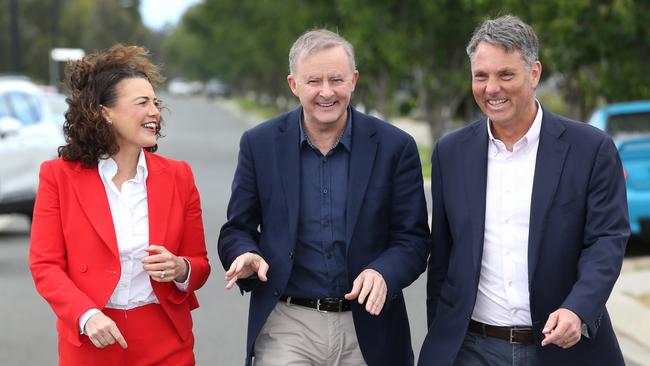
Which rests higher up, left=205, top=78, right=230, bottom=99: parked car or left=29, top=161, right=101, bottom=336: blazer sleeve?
left=29, top=161, right=101, bottom=336: blazer sleeve

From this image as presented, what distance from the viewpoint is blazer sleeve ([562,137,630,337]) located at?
3.82 meters

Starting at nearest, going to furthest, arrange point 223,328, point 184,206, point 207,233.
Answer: point 184,206, point 223,328, point 207,233

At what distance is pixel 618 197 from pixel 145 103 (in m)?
1.62

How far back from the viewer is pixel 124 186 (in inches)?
162

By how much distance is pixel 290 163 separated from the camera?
435cm

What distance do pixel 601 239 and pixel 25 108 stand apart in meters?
11.8

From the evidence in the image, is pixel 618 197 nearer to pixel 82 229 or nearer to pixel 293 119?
pixel 293 119

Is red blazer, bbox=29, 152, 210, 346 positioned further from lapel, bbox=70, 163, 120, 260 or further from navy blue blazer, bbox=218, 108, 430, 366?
navy blue blazer, bbox=218, 108, 430, 366

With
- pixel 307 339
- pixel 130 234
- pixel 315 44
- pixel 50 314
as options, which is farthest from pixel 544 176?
pixel 50 314

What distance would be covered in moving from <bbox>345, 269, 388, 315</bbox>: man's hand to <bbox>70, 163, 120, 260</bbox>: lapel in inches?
31.5

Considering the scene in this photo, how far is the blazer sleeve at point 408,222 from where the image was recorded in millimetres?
4238

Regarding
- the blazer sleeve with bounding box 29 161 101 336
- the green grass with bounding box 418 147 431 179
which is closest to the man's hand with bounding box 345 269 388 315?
the blazer sleeve with bounding box 29 161 101 336

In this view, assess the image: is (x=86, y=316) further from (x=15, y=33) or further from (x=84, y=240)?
(x=15, y=33)

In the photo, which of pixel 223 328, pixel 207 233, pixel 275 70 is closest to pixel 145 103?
pixel 223 328
